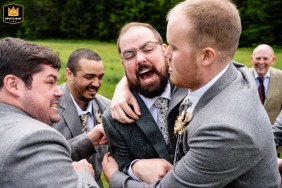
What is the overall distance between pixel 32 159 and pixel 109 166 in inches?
41.3

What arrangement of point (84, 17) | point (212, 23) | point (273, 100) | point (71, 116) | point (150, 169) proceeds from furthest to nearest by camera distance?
1. point (84, 17)
2. point (273, 100)
3. point (71, 116)
4. point (150, 169)
5. point (212, 23)

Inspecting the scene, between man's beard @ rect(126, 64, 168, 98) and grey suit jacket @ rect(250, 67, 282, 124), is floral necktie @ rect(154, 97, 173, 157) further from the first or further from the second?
grey suit jacket @ rect(250, 67, 282, 124)

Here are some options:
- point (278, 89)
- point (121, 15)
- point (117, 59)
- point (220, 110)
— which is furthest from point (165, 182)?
point (121, 15)

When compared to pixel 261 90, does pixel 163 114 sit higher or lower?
higher

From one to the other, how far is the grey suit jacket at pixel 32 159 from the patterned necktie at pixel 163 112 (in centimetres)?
96

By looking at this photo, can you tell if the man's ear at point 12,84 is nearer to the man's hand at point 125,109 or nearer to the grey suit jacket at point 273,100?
the man's hand at point 125,109

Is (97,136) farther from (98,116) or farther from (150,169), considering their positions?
(150,169)

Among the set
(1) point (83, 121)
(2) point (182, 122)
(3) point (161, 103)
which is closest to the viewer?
(2) point (182, 122)

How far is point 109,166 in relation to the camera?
11.2 feet

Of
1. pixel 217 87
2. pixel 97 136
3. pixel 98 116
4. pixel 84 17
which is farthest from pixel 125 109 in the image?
pixel 84 17

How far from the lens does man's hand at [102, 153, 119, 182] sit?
10.9ft

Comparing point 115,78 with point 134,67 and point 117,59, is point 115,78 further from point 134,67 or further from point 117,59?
point 134,67

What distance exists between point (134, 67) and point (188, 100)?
2.56ft

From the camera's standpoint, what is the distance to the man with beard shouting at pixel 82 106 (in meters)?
4.79
